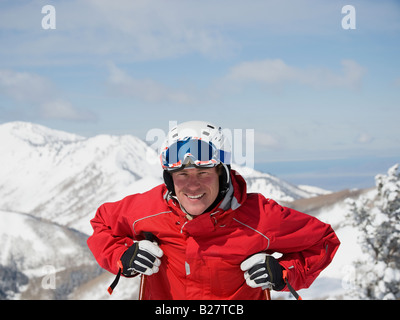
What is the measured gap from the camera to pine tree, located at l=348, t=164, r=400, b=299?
63.8 ft

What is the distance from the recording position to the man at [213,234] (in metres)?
4.37

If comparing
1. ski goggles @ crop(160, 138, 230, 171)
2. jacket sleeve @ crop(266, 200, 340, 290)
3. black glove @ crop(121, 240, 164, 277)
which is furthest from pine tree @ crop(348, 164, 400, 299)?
black glove @ crop(121, 240, 164, 277)

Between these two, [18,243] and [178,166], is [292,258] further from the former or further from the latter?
[18,243]

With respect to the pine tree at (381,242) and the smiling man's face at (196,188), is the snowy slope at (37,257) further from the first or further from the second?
the smiling man's face at (196,188)

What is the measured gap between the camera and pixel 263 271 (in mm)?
4254

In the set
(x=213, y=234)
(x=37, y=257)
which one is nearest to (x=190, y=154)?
(x=213, y=234)

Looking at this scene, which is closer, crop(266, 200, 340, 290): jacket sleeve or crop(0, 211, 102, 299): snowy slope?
crop(266, 200, 340, 290): jacket sleeve

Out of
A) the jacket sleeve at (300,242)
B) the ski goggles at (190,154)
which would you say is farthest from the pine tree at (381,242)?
the ski goggles at (190,154)

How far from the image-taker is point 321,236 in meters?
4.46

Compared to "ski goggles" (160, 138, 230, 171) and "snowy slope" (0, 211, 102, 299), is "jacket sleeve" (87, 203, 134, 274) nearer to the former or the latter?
"ski goggles" (160, 138, 230, 171)

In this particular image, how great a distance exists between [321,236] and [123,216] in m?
2.08

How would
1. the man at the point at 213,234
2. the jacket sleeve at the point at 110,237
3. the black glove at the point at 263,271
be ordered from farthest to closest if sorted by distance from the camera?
1. the jacket sleeve at the point at 110,237
2. the man at the point at 213,234
3. the black glove at the point at 263,271

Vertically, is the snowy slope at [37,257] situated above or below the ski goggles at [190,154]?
above
